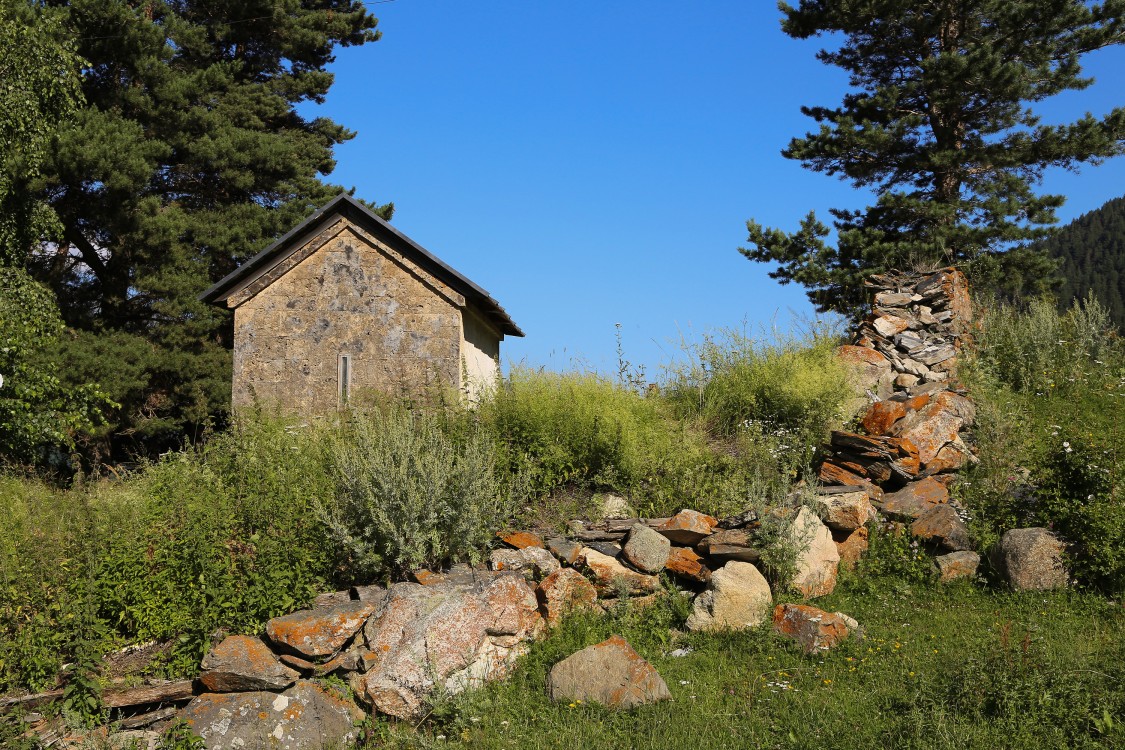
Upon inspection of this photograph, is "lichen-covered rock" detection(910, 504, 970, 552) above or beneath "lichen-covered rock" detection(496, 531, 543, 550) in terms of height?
beneath

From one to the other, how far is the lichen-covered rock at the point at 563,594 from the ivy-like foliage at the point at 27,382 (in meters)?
8.78

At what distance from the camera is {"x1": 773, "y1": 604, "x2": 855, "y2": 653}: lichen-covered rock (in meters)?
6.94

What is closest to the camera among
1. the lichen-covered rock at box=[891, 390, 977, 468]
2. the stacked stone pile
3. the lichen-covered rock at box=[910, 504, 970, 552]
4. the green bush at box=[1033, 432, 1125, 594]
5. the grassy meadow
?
the grassy meadow

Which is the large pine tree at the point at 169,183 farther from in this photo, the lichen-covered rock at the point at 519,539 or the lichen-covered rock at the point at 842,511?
the lichen-covered rock at the point at 842,511

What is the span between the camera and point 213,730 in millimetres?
6105

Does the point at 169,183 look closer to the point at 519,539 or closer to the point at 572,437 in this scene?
the point at 572,437

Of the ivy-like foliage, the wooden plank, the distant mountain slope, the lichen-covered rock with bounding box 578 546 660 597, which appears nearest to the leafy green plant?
the wooden plank

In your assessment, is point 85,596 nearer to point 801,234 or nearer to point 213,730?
point 213,730

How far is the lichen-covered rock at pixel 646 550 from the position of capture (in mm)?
7902

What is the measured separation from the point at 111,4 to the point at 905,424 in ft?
64.1

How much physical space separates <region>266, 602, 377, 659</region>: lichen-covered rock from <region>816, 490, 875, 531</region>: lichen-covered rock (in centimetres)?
482

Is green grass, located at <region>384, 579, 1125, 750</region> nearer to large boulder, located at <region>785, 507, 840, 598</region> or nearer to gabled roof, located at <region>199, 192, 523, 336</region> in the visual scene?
large boulder, located at <region>785, 507, 840, 598</region>

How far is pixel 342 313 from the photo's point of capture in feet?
48.9

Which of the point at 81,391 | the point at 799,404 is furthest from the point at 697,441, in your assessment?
the point at 81,391
